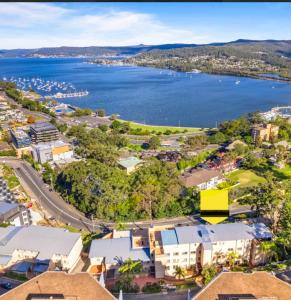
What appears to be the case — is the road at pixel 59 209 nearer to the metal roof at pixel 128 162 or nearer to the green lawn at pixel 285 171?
the metal roof at pixel 128 162

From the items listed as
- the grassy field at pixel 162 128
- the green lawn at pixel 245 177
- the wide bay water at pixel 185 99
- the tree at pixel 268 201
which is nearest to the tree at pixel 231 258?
the tree at pixel 268 201

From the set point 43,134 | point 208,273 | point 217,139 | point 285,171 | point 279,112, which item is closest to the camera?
point 208,273

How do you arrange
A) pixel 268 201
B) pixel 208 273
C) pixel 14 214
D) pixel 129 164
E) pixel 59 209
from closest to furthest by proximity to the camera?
pixel 208 273 < pixel 268 201 < pixel 14 214 < pixel 59 209 < pixel 129 164

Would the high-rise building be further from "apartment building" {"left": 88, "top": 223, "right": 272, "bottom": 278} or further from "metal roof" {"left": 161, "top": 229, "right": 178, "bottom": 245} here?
"metal roof" {"left": 161, "top": 229, "right": 178, "bottom": 245}

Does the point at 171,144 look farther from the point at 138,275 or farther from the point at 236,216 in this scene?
the point at 138,275

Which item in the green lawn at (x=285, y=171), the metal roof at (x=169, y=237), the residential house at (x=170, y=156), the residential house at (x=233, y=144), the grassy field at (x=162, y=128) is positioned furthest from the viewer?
the grassy field at (x=162, y=128)

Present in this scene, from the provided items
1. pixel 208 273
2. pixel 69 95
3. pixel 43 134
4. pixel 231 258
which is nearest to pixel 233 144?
pixel 231 258

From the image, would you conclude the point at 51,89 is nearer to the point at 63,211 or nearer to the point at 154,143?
the point at 154,143
